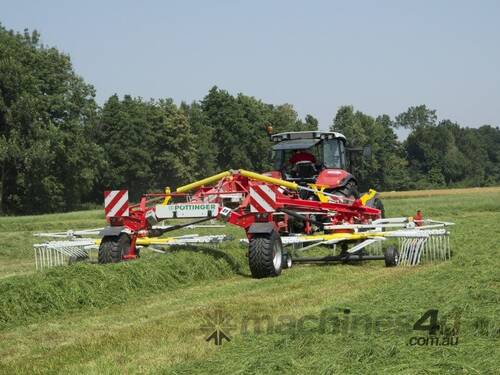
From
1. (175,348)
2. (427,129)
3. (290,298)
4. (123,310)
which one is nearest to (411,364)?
(175,348)

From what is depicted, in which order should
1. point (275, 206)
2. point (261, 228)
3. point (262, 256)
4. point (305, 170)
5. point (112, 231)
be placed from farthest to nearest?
point (305, 170), point (112, 231), point (275, 206), point (261, 228), point (262, 256)

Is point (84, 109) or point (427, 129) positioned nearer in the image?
point (84, 109)

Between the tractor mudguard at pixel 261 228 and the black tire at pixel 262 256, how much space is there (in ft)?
0.35

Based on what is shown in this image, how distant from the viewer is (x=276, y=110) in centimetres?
8200

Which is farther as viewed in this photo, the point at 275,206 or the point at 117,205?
the point at 117,205

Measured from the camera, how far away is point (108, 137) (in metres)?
62.0

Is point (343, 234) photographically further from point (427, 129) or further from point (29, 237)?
point (427, 129)

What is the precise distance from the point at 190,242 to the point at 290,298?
406 cm

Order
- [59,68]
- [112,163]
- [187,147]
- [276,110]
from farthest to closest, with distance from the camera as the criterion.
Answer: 1. [276,110]
2. [187,147]
3. [112,163]
4. [59,68]

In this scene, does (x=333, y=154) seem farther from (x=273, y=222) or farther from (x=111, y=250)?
(x=111, y=250)

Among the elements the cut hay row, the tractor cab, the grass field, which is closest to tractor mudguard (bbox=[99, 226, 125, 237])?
the cut hay row

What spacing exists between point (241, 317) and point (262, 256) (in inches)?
132

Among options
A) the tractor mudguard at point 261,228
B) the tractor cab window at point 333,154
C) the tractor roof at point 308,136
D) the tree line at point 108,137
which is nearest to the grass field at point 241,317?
the tractor mudguard at point 261,228

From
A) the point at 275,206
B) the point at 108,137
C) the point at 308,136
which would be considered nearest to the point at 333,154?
the point at 308,136
